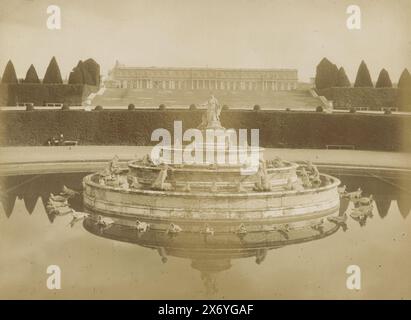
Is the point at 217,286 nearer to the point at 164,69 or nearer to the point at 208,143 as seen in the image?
the point at 208,143

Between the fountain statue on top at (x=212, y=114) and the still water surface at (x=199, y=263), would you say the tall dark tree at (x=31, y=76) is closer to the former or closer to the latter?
the fountain statue on top at (x=212, y=114)

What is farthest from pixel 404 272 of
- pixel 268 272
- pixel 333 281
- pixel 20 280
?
pixel 20 280

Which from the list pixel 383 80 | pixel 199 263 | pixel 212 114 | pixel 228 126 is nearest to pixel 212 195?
pixel 199 263

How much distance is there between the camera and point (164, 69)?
44.7 m

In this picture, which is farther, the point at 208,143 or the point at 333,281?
the point at 208,143

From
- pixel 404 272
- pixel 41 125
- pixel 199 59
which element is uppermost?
pixel 199 59

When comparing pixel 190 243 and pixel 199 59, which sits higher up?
pixel 199 59

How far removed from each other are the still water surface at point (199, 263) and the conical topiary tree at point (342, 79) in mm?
23089

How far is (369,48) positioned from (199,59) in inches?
314

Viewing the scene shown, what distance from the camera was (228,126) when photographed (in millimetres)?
33156

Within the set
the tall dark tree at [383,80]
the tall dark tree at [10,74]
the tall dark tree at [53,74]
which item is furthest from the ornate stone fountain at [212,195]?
the tall dark tree at [383,80]

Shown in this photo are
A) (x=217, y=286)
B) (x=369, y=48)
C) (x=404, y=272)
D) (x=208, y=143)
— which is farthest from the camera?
(x=369, y=48)

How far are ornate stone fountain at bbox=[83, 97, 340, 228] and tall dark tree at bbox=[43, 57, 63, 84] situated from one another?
1881cm

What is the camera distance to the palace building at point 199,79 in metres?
42.4
